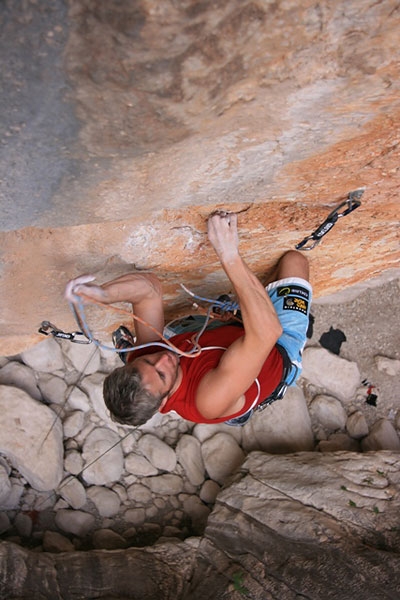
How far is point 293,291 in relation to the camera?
8.63 ft

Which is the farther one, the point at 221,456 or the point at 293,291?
the point at 221,456

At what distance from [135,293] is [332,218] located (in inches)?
37.9

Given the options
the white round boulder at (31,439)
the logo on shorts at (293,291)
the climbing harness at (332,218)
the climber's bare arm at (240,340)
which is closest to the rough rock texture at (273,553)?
the white round boulder at (31,439)

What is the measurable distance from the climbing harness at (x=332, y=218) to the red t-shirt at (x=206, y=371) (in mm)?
565

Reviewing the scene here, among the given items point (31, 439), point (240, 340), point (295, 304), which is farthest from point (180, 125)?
point (31, 439)

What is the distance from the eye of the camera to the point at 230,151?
1.62 meters

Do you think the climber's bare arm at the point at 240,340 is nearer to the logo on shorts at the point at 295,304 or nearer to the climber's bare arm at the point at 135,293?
the climber's bare arm at the point at 135,293

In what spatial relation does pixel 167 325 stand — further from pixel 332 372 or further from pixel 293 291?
pixel 332 372

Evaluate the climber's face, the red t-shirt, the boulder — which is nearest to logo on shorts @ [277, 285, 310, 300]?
the red t-shirt

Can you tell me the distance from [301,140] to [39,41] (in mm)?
861

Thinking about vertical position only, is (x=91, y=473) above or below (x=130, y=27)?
below

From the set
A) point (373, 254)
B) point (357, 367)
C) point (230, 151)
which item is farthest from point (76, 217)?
point (357, 367)

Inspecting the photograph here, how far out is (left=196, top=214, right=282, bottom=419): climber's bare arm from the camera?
1986 millimetres

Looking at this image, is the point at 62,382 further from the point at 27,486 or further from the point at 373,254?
the point at 373,254
